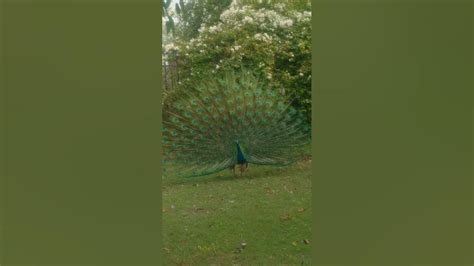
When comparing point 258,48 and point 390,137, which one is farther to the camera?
point 258,48

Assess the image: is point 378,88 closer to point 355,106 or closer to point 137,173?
point 355,106

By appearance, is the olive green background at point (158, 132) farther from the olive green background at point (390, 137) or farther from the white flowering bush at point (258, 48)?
the white flowering bush at point (258, 48)

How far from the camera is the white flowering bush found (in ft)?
16.7

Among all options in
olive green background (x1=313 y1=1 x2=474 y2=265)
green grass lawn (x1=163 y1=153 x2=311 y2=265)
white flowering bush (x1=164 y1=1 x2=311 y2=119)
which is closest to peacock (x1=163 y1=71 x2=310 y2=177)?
green grass lawn (x1=163 y1=153 x2=311 y2=265)

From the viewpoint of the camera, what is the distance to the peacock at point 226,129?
4.26m

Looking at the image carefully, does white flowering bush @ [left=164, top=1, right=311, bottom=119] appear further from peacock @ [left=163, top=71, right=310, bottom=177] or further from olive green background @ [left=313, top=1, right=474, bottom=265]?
olive green background @ [left=313, top=1, right=474, bottom=265]

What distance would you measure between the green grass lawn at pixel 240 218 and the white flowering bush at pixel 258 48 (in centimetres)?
89

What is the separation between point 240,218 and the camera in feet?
14.0

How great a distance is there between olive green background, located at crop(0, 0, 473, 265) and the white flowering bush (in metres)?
2.78

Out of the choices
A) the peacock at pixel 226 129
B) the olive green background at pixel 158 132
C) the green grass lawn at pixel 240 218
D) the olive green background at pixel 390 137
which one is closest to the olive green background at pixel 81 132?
the olive green background at pixel 158 132

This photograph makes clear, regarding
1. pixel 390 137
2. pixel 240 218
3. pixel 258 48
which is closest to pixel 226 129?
pixel 240 218

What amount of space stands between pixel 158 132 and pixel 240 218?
2.34 m

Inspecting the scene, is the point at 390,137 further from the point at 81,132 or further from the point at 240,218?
the point at 240,218

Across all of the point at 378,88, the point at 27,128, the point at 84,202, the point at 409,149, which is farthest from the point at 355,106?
the point at 27,128
